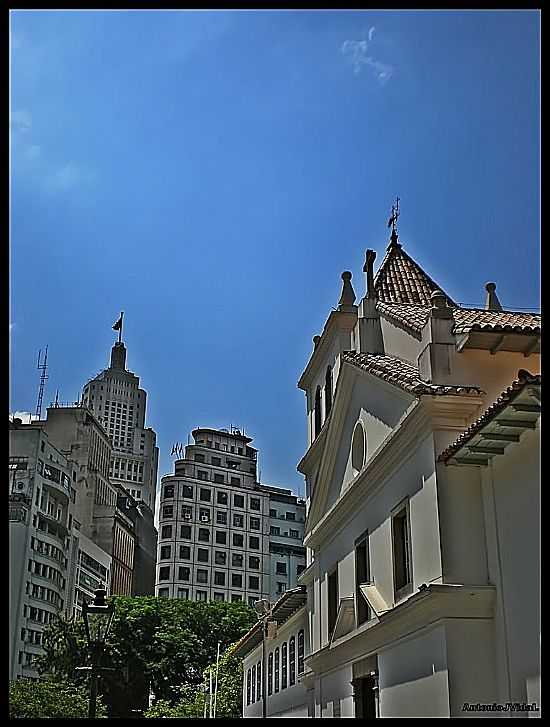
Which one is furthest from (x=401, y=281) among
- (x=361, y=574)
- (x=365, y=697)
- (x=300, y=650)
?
(x=365, y=697)

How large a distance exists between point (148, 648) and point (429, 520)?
41760 millimetres

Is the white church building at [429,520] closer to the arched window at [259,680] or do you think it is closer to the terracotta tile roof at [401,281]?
the terracotta tile roof at [401,281]

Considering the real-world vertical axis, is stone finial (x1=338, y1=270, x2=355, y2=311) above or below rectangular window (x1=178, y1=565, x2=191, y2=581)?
above

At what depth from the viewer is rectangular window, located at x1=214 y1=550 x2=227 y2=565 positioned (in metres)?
83.1

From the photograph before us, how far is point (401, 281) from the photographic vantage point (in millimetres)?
23281

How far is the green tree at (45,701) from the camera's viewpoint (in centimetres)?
3584

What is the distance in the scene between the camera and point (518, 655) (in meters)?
10.6

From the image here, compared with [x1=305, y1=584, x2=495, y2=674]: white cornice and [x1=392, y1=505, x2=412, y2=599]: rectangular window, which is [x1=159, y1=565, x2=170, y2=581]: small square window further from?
[x1=392, y1=505, x2=412, y2=599]: rectangular window

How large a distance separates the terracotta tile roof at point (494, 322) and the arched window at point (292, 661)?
11807 mm

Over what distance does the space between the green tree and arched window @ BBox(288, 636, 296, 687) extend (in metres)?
14.8

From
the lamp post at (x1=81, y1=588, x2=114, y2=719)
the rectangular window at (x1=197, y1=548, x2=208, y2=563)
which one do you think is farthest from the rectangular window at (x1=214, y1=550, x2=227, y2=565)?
the lamp post at (x1=81, y1=588, x2=114, y2=719)

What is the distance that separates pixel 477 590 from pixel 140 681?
4180cm

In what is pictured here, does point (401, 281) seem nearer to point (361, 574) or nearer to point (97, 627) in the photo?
point (361, 574)

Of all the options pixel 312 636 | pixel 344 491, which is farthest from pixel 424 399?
pixel 312 636
